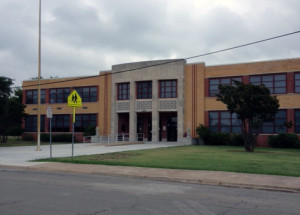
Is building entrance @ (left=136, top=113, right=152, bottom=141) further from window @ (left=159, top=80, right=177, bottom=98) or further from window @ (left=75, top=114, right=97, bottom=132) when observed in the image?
window @ (left=75, top=114, right=97, bottom=132)

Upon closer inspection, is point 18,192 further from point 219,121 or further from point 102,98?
point 102,98

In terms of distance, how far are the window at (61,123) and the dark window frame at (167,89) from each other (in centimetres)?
1283

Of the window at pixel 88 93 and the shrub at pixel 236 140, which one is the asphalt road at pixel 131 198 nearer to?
the shrub at pixel 236 140

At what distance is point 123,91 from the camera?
41656 millimetres

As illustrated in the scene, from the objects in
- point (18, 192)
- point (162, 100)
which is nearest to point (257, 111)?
point (162, 100)

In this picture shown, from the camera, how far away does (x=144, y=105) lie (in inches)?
1571

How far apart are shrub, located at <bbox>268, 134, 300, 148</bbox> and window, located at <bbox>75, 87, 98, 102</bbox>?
20.5 metres

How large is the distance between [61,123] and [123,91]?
31.6 ft

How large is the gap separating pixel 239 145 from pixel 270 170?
21.1 meters

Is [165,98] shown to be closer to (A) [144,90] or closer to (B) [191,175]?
(A) [144,90]

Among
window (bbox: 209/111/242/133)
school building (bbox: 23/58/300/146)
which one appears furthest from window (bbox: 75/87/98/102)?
window (bbox: 209/111/242/133)

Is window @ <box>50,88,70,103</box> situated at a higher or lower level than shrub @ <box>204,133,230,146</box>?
higher

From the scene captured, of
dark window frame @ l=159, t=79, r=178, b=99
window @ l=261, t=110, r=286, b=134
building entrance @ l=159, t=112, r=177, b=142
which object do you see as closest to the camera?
window @ l=261, t=110, r=286, b=134

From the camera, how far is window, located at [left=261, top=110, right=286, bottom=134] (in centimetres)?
3416
